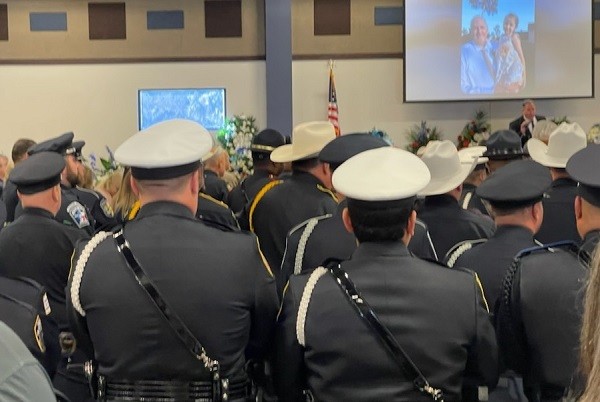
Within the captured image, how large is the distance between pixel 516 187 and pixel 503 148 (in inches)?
84.8

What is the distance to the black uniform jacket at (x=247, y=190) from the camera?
529 cm

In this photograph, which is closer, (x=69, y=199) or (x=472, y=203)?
(x=69, y=199)

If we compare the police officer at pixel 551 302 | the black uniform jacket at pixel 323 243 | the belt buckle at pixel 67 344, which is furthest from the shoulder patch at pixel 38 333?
the police officer at pixel 551 302

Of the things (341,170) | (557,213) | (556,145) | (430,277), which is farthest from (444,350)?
(556,145)

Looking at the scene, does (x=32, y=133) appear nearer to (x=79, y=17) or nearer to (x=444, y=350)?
(x=79, y=17)

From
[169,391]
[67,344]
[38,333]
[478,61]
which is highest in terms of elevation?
Result: [478,61]

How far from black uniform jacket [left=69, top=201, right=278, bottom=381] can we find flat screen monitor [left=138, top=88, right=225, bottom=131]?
8929 millimetres

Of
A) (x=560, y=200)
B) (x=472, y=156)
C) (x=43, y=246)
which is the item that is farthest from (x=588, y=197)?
(x=472, y=156)

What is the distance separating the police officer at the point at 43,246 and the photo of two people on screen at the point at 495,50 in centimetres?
809

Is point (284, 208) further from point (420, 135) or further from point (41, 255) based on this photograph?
point (420, 135)

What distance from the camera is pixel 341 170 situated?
7.69ft

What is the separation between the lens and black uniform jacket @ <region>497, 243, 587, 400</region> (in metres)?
2.33

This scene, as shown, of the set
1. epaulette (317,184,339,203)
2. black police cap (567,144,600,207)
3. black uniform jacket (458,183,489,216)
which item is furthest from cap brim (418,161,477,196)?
black police cap (567,144,600,207)

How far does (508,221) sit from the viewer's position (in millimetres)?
2961
